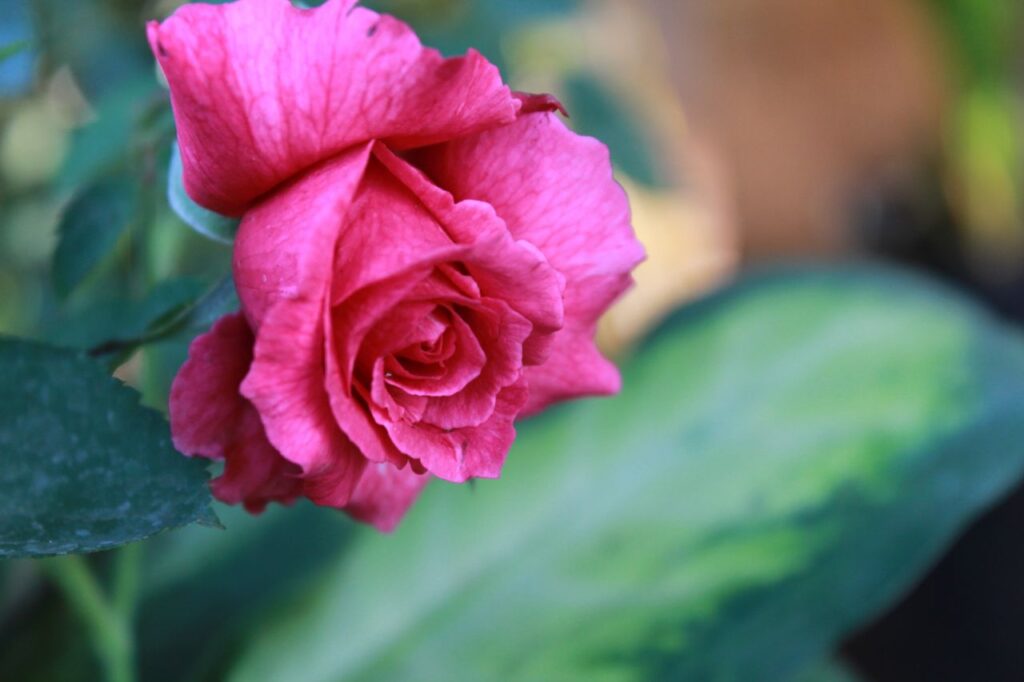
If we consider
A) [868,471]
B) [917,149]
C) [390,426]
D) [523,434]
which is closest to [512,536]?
[523,434]

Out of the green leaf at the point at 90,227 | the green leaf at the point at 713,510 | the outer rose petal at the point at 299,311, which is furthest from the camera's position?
the green leaf at the point at 713,510

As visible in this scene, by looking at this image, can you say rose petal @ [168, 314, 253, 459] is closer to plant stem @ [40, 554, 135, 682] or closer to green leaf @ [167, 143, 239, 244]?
green leaf @ [167, 143, 239, 244]

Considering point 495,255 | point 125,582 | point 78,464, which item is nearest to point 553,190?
point 495,255

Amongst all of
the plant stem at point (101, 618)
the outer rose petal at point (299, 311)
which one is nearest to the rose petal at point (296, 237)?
the outer rose petal at point (299, 311)

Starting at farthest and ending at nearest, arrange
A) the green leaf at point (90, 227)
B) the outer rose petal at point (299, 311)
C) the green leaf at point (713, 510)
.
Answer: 1. the green leaf at point (713, 510)
2. the green leaf at point (90, 227)
3. the outer rose petal at point (299, 311)

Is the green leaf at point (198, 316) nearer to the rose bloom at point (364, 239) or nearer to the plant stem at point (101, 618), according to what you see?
the rose bloom at point (364, 239)

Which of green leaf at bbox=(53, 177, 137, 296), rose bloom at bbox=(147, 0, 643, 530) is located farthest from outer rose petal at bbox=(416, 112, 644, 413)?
green leaf at bbox=(53, 177, 137, 296)

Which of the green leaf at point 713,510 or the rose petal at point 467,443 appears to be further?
the green leaf at point 713,510

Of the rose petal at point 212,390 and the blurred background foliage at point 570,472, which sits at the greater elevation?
the rose petal at point 212,390
